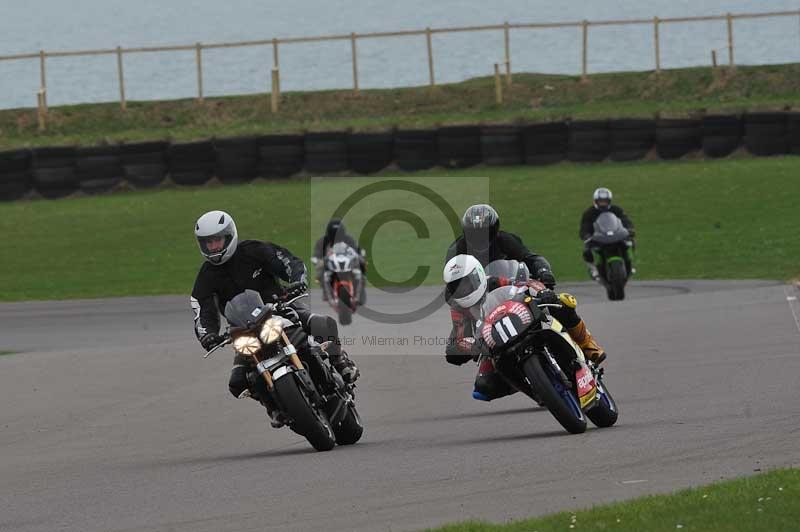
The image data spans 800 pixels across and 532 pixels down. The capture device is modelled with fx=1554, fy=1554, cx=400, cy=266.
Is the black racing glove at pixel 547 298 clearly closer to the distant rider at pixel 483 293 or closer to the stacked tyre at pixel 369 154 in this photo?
the distant rider at pixel 483 293

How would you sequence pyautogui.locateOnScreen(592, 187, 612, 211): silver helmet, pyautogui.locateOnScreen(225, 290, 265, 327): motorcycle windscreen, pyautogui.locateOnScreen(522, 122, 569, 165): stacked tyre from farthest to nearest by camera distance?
pyautogui.locateOnScreen(522, 122, 569, 165): stacked tyre, pyautogui.locateOnScreen(592, 187, 612, 211): silver helmet, pyautogui.locateOnScreen(225, 290, 265, 327): motorcycle windscreen

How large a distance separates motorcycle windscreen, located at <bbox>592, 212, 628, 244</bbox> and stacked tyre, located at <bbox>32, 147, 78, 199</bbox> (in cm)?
1678

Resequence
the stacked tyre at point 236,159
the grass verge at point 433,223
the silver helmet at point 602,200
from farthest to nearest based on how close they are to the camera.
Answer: the stacked tyre at point 236,159, the grass verge at point 433,223, the silver helmet at point 602,200

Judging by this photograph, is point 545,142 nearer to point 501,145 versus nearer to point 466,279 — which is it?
point 501,145

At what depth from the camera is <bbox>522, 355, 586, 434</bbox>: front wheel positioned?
9227 mm

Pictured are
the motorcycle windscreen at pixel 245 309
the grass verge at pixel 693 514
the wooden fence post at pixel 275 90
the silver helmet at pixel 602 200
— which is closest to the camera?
the grass verge at pixel 693 514

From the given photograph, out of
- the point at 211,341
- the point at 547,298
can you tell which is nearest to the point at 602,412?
the point at 547,298

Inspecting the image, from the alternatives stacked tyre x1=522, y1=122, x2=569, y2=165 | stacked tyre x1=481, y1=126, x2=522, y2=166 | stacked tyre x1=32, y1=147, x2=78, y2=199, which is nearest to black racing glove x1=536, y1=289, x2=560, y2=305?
stacked tyre x1=522, y1=122, x2=569, y2=165

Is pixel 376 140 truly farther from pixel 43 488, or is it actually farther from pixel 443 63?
pixel 443 63

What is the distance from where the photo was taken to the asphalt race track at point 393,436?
7.79 meters

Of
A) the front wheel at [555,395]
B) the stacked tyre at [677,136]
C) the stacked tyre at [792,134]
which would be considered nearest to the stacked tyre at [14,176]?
the stacked tyre at [677,136]

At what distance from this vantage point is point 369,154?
3419 cm

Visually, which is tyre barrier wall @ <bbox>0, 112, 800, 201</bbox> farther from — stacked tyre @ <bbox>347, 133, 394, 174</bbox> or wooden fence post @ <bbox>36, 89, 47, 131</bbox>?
wooden fence post @ <bbox>36, 89, 47, 131</bbox>

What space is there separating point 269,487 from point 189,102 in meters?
37.9
